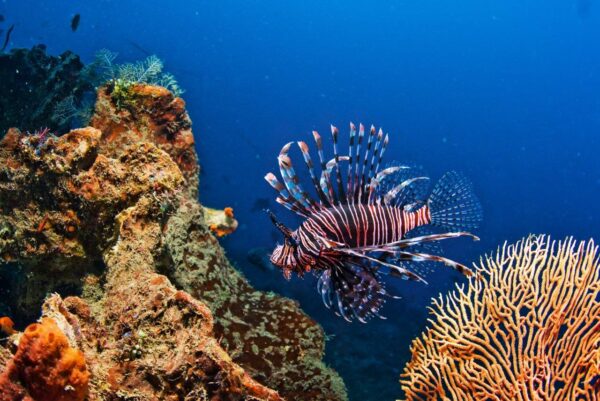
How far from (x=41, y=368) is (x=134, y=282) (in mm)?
1161

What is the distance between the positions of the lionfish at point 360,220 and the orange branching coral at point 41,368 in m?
1.64

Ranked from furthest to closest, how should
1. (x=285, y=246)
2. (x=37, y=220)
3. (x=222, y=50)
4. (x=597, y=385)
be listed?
Result: (x=222, y=50)
(x=37, y=220)
(x=285, y=246)
(x=597, y=385)

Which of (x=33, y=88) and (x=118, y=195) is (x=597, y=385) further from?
(x=33, y=88)

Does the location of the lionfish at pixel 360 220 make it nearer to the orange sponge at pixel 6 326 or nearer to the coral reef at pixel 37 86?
the orange sponge at pixel 6 326

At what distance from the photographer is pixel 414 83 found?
7588cm

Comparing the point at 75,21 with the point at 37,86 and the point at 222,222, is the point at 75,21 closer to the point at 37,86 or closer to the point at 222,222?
the point at 37,86

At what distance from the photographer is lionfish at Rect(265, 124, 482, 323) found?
3.04 meters

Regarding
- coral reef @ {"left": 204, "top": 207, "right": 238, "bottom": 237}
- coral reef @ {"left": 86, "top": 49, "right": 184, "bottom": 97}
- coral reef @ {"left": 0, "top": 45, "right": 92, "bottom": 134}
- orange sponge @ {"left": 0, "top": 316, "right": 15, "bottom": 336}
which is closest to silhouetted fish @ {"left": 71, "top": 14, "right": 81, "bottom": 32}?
coral reef @ {"left": 0, "top": 45, "right": 92, "bottom": 134}

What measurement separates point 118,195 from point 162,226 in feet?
1.40

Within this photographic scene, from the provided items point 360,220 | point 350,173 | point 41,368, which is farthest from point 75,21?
point 41,368

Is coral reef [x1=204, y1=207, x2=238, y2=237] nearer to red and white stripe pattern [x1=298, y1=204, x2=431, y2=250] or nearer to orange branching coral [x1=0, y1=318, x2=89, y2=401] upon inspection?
red and white stripe pattern [x1=298, y1=204, x2=431, y2=250]

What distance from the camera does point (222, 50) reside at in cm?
8200

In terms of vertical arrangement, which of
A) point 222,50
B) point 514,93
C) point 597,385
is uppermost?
point 222,50

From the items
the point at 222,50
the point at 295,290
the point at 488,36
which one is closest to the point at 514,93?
the point at 488,36
